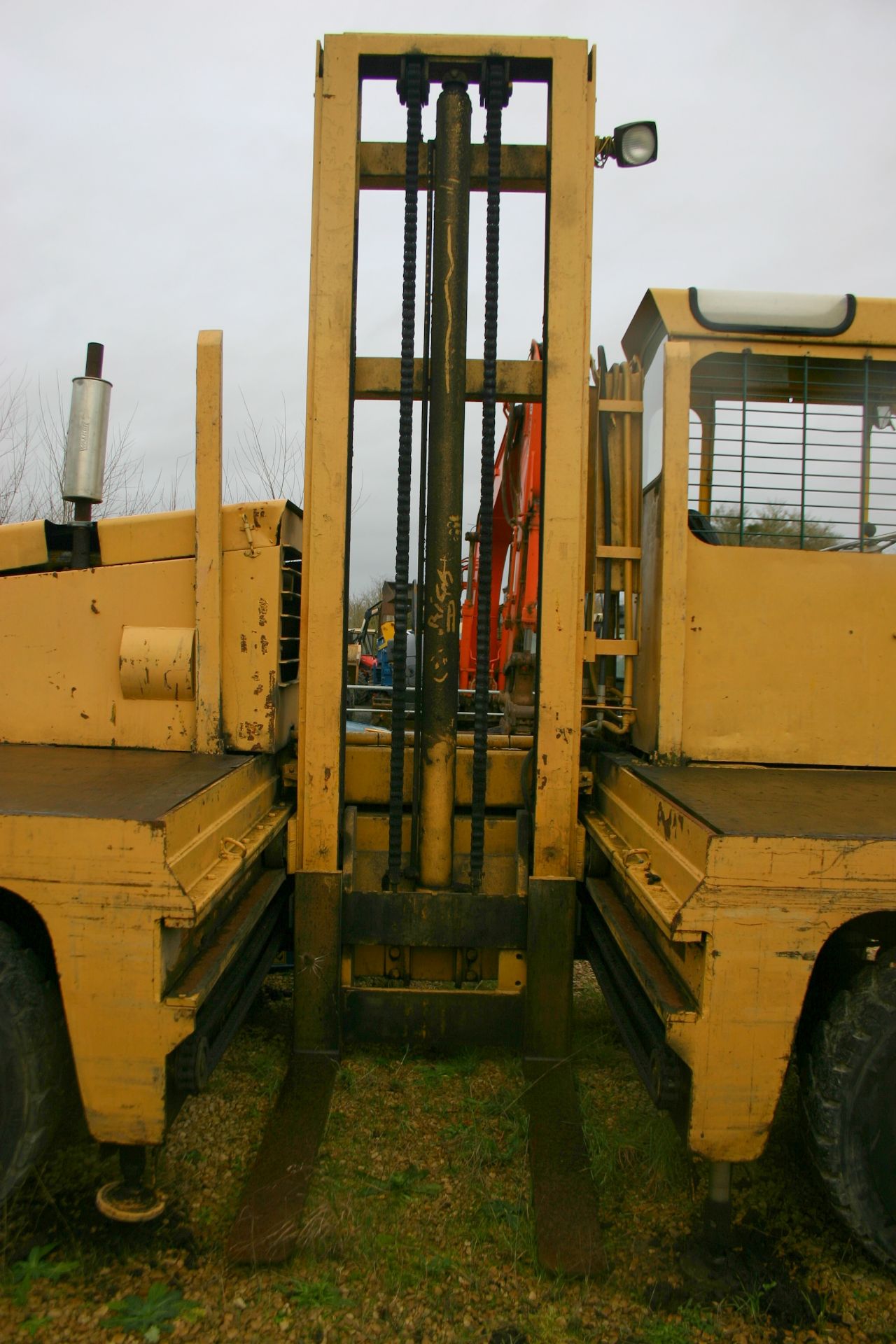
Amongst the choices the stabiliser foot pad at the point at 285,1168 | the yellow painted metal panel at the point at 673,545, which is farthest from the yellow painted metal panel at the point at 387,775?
the stabiliser foot pad at the point at 285,1168

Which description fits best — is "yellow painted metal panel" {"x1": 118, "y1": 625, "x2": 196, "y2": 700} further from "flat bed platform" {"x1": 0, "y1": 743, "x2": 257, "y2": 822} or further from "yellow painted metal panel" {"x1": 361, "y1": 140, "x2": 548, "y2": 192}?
"yellow painted metal panel" {"x1": 361, "y1": 140, "x2": 548, "y2": 192}

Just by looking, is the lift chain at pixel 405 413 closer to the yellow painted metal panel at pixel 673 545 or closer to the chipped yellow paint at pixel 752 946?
the yellow painted metal panel at pixel 673 545

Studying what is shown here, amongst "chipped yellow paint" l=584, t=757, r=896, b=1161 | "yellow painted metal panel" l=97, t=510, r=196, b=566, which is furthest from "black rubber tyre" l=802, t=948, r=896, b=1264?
"yellow painted metal panel" l=97, t=510, r=196, b=566

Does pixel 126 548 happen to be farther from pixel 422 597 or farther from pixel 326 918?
pixel 326 918

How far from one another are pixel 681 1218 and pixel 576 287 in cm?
264

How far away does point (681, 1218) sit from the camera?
7.43ft

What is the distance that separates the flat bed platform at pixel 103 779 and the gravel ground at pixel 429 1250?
3.25 feet

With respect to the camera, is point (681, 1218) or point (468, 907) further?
point (468, 907)

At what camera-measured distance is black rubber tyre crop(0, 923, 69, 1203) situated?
6.47ft

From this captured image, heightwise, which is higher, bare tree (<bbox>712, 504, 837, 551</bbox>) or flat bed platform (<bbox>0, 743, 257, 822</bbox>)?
bare tree (<bbox>712, 504, 837, 551</bbox>)

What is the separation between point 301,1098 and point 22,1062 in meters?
0.95

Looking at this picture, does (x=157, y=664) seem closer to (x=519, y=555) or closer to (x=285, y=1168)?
(x=285, y=1168)

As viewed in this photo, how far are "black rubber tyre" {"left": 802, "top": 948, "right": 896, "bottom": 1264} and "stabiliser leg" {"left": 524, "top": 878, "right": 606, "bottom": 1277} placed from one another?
572mm

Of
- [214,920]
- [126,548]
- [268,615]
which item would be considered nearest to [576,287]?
[268,615]
